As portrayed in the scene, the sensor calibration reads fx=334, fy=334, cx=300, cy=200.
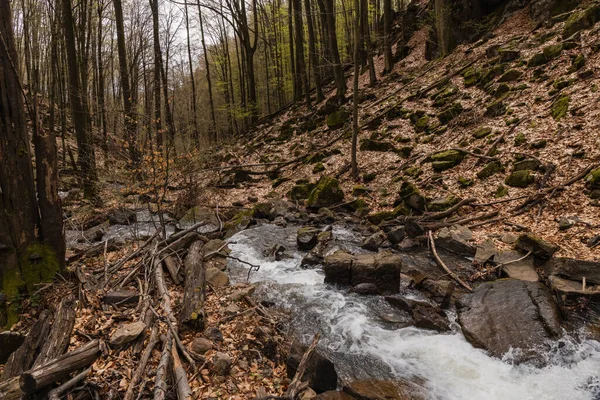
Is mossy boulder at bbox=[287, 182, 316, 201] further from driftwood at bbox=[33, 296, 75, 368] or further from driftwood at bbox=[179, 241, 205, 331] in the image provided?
driftwood at bbox=[33, 296, 75, 368]

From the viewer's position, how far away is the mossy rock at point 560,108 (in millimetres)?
9633

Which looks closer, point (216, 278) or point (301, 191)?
point (216, 278)

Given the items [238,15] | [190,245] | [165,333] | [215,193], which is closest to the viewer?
[165,333]

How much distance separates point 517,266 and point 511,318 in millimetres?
1766

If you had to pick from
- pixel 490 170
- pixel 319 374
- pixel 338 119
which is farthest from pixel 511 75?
pixel 319 374

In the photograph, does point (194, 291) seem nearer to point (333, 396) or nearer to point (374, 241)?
point (333, 396)

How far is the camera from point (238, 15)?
2369 centimetres

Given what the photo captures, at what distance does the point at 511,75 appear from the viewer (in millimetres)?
12547

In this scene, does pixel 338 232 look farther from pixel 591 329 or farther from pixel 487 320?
pixel 591 329

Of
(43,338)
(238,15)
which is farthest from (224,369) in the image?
(238,15)

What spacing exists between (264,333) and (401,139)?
10.9 meters

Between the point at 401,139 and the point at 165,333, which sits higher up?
the point at 401,139

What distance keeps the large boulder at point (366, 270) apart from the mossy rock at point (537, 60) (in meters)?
10.5

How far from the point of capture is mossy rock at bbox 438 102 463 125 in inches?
512
